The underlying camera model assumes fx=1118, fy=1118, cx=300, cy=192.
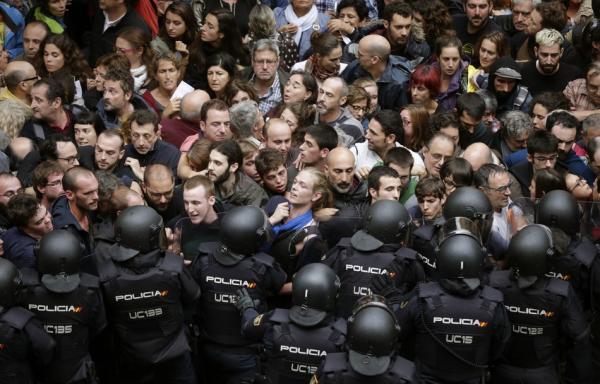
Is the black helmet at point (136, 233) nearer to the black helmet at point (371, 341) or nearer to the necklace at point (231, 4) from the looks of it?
the black helmet at point (371, 341)

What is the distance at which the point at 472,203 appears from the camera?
27.0ft

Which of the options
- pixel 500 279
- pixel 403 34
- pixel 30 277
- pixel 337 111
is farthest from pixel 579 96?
pixel 30 277

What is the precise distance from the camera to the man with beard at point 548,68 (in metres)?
11.4

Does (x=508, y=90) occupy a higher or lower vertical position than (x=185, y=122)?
higher

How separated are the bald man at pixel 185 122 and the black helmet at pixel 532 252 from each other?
12.4ft

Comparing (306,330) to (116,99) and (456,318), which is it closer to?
(456,318)

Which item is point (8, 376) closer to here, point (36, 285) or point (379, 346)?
point (36, 285)

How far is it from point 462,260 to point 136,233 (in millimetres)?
2221

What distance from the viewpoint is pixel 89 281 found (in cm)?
762

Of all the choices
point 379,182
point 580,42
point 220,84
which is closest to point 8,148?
point 220,84

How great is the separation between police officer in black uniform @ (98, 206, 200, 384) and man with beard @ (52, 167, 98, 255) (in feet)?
1.89

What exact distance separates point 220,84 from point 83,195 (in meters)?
2.90

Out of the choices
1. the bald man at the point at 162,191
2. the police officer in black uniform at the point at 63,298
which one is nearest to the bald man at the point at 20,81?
the bald man at the point at 162,191

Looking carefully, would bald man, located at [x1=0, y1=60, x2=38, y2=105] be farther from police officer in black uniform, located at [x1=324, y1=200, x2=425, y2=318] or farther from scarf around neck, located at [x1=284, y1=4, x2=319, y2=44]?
police officer in black uniform, located at [x1=324, y1=200, x2=425, y2=318]
